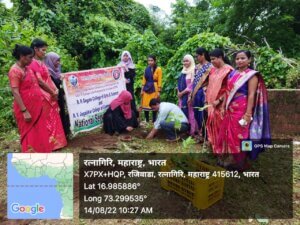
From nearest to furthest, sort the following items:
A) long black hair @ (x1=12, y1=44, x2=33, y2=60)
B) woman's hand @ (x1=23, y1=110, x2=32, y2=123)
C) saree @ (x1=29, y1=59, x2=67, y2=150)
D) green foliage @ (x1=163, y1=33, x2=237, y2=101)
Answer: long black hair @ (x1=12, y1=44, x2=33, y2=60), woman's hand @ (x1=23, y1=110, x2=32, y2=123), saree @ (x1=29, y1=59, x2=67, y2=150), green foliage @ (x1=163, y1=33, x2=237, y2=101)

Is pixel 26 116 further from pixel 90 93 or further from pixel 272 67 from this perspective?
pixel 272 67

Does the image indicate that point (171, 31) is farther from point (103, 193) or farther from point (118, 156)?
point (103, 193)

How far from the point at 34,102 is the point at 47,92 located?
1.07ft

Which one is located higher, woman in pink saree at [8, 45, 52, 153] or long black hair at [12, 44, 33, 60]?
long black hair at [12, 44, 33, 60]

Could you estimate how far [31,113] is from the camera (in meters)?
4.18

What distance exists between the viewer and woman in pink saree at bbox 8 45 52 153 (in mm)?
3885

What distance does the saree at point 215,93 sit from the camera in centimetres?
406

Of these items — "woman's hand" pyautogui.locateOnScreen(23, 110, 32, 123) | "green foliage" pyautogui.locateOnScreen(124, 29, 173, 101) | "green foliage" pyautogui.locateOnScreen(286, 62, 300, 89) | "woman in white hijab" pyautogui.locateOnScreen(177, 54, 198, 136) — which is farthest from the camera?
"green foliage" pyautogui.locateOnScreen(124, 29, 173, 101)

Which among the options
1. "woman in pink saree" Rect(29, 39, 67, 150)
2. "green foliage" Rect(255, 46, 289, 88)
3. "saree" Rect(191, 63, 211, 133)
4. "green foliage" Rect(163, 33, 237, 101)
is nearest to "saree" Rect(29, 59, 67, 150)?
"woman in pink saree" Rect(29, 39, 67, 150)

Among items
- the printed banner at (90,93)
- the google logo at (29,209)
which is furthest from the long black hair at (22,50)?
the google logo at (29,209)

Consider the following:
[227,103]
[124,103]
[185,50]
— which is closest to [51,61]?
[124,103]

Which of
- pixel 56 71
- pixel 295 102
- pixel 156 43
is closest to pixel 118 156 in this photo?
pixel 56 71

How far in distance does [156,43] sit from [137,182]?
656cm

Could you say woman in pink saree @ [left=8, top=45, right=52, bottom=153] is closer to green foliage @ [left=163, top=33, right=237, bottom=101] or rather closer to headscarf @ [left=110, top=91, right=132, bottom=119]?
headscarf @ [left=110, top=91, right=132, bottom=119]
